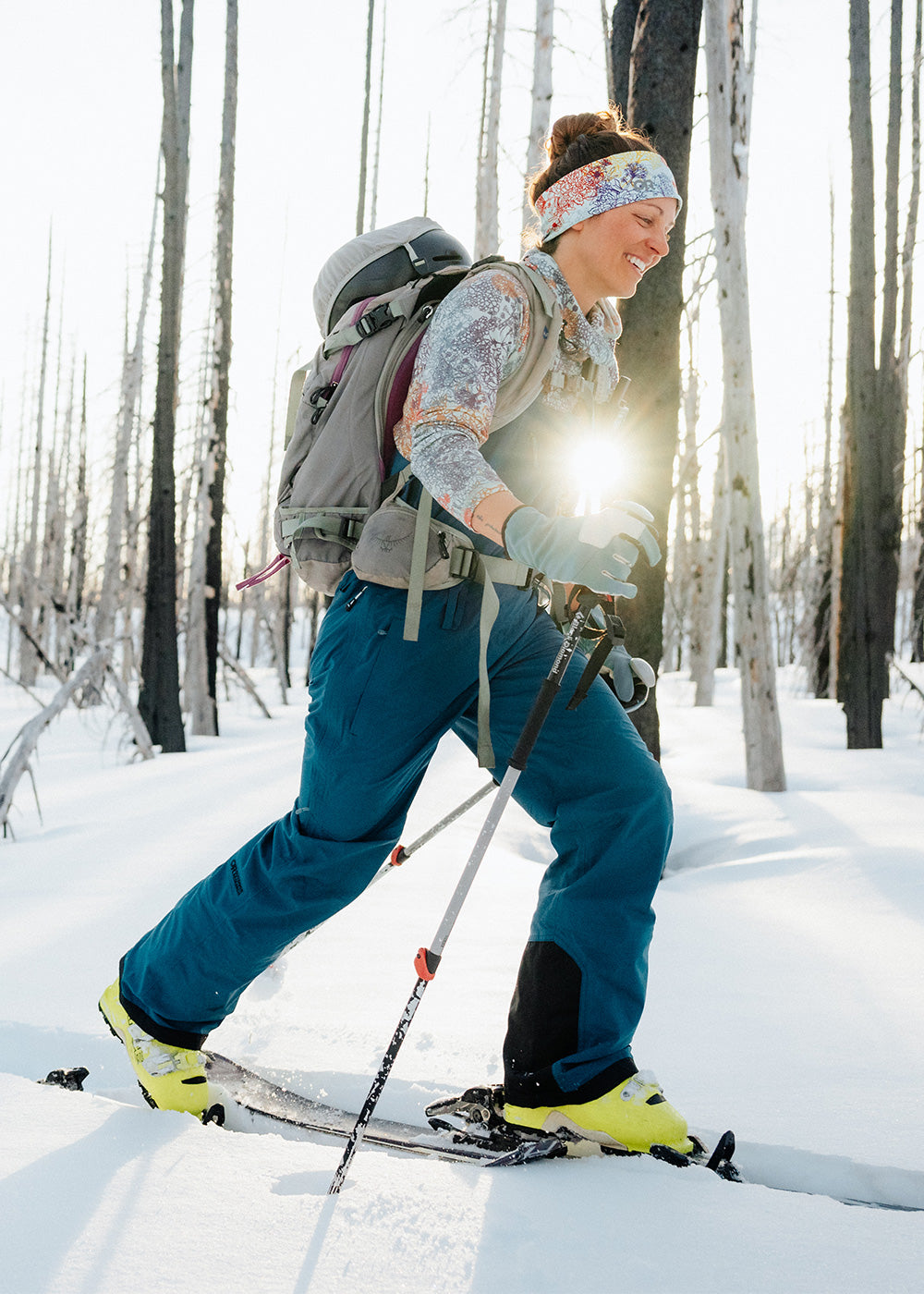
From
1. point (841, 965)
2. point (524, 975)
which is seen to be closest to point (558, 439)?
point (524, 975)

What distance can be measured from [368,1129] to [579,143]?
192 cm

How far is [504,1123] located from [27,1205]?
0.82m

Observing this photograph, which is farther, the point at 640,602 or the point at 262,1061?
the point at 640,602

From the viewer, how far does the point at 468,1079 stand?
2.01 m

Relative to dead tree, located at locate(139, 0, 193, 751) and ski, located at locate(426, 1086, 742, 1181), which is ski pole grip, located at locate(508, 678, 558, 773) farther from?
dead tree, located at locate(139, 0, 193, 751)

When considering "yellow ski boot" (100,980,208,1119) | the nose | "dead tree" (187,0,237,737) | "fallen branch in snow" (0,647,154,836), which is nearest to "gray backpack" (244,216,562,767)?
the nose

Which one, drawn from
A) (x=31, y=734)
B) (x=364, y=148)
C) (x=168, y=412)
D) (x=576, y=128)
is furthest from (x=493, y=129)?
(x=576, y=128)

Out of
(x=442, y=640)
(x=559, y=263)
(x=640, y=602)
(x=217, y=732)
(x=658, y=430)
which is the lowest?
(x=217, y=732)

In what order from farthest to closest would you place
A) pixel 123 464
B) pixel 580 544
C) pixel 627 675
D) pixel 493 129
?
pixel 123 464 < pixel 493 129 < pixel 627 675 < pixel 580 544

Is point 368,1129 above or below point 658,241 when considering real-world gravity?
below

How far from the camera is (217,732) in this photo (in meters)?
11.6

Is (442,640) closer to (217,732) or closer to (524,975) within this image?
(524,975)

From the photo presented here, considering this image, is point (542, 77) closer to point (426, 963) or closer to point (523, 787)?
point (523, 787)

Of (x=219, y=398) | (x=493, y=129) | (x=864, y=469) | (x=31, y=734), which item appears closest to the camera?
(x=31, y=734)
